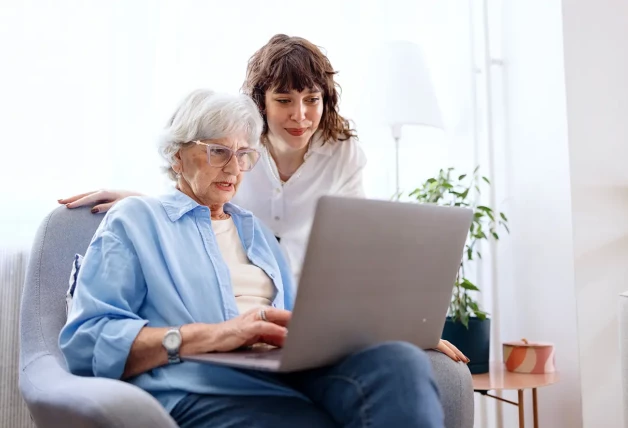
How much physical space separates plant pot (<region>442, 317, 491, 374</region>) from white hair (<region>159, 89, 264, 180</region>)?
0.99 metres

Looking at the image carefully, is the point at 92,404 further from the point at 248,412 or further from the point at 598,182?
the point at 598,182

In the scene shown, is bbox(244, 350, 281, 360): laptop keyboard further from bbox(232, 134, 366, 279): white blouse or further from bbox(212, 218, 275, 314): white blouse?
bbox(232, 134, 366, 279): white blouse

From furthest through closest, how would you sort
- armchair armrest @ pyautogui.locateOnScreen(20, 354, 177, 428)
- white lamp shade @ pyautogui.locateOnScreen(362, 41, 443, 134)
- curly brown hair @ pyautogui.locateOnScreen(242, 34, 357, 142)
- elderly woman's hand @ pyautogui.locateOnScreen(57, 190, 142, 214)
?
white lamp shade @ pyautogui.locateOnScreen(362, 41, 443, 134)
curly brown hair @ pyautogui.locateOnScreen(242, 34, 357, 142)
elderly woman's hand @ pyautogui.locateOnScreen(57, 190, 142, 214)
armchair armrest @ pyautogui.locateOnScreen(20, 354, 177, 428)

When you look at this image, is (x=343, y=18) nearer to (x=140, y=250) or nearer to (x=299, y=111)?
(x=299, y=111)

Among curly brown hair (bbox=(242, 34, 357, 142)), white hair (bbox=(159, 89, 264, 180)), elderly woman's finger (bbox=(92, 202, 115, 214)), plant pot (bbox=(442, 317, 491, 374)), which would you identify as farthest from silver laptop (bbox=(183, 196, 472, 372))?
plant pot (bbox=(442, 317, 491, 374))

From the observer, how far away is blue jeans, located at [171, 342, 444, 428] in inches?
38.8

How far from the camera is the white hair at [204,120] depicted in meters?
1.41

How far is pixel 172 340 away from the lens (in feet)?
3.72

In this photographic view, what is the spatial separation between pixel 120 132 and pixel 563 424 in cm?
163

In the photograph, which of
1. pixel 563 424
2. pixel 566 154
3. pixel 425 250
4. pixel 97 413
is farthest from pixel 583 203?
pixel 97 413

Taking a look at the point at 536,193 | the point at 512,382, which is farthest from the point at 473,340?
the point at 536,193

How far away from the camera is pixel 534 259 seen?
228 centimetres

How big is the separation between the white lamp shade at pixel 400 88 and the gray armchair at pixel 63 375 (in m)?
1.08

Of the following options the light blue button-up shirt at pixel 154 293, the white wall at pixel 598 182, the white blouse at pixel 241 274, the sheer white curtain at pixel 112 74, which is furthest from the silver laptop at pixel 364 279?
the white wall at pixel 598 182
